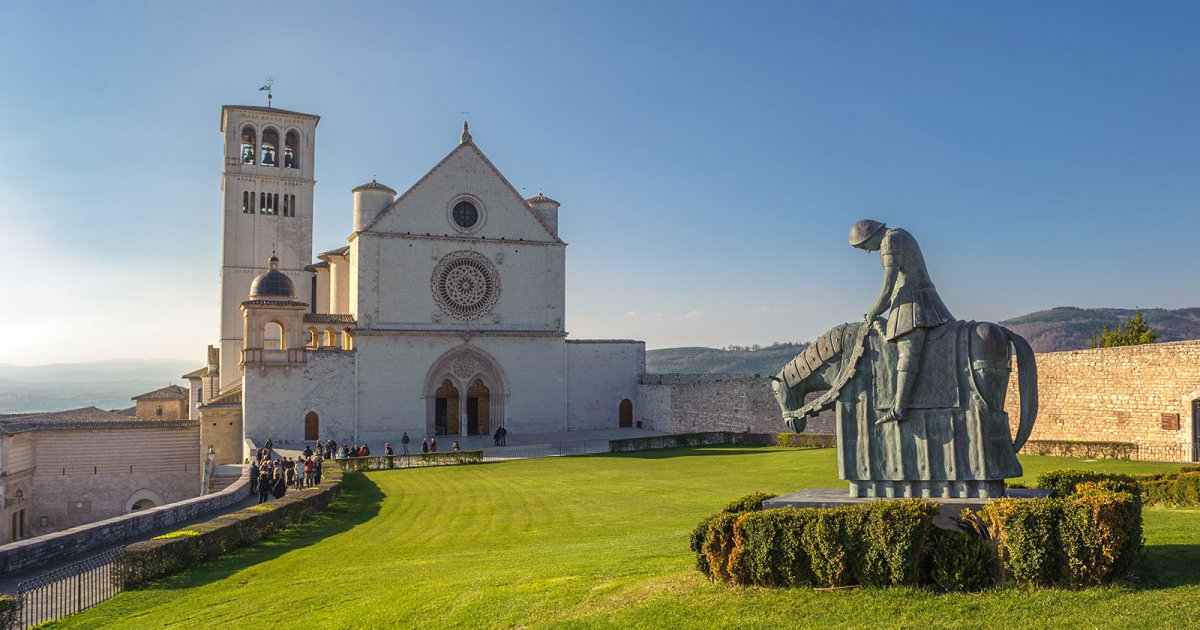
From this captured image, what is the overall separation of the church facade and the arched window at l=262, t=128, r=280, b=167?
1966 mm

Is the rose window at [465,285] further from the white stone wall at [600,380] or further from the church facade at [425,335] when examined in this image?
the white stone wall at [600,380]

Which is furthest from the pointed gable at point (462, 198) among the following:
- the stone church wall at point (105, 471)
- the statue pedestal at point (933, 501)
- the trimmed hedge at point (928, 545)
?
the trimmed hedge at point (928, 545)

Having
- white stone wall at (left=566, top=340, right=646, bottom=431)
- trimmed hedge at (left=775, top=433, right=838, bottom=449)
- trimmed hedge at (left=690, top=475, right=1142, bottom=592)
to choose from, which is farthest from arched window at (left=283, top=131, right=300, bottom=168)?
trimmed hedge at (left=690, top=475, right=1142, bottom=592)

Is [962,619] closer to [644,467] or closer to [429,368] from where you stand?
[644,467]

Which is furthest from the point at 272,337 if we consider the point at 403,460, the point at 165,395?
the point at 403,460

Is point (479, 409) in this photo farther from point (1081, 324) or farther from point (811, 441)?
point (1081, 324)

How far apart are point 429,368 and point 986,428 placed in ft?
124

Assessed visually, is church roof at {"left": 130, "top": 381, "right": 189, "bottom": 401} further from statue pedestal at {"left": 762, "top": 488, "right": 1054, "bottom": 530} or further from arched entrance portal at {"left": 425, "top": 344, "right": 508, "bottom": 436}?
statue pedestal at {"left": 762, "top": 488, "right": 1054, "bottom": 530}

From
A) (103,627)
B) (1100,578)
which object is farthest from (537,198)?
(1100,578)

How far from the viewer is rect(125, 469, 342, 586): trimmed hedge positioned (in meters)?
13.4

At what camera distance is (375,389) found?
43594mm

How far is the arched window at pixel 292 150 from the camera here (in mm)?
55531

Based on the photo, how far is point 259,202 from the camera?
54125mm

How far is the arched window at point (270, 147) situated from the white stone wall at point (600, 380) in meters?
23.2
